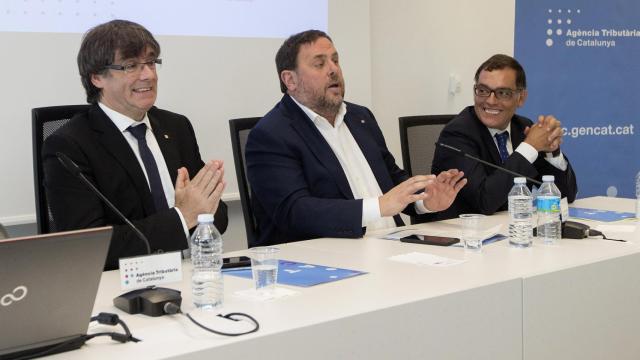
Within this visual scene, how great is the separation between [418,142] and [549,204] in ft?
4.13

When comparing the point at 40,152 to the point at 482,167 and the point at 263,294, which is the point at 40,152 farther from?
the point at 482,167

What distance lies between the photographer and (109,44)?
2426 mm

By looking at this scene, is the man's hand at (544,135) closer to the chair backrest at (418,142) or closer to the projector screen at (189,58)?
the chair backrest at (418,142)

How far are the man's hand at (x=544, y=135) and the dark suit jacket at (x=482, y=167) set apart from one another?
91 mm

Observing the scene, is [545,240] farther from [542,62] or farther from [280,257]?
[542,62]

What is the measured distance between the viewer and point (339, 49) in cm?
388

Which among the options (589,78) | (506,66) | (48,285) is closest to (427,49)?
(589,78)

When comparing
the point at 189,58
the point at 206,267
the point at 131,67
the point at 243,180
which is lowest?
the point at 206,267

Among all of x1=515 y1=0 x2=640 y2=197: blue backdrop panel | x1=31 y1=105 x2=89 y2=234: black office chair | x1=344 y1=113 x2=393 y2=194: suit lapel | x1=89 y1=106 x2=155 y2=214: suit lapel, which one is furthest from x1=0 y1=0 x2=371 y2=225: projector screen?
x1=515 y1=0 x2=640 y2=197: blue backdrop panel

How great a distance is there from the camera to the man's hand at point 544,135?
9.80ft

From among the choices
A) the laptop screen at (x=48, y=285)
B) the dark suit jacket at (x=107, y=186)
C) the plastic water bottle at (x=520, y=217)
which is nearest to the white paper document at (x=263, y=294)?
the laptop screen at (x=48, y=285)

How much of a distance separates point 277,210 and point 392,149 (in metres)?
1.88

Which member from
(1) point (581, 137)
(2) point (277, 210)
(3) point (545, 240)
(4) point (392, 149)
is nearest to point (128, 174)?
(2) point (277, 210)

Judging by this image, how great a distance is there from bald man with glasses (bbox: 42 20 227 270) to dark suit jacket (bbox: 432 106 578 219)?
989 millimetres
